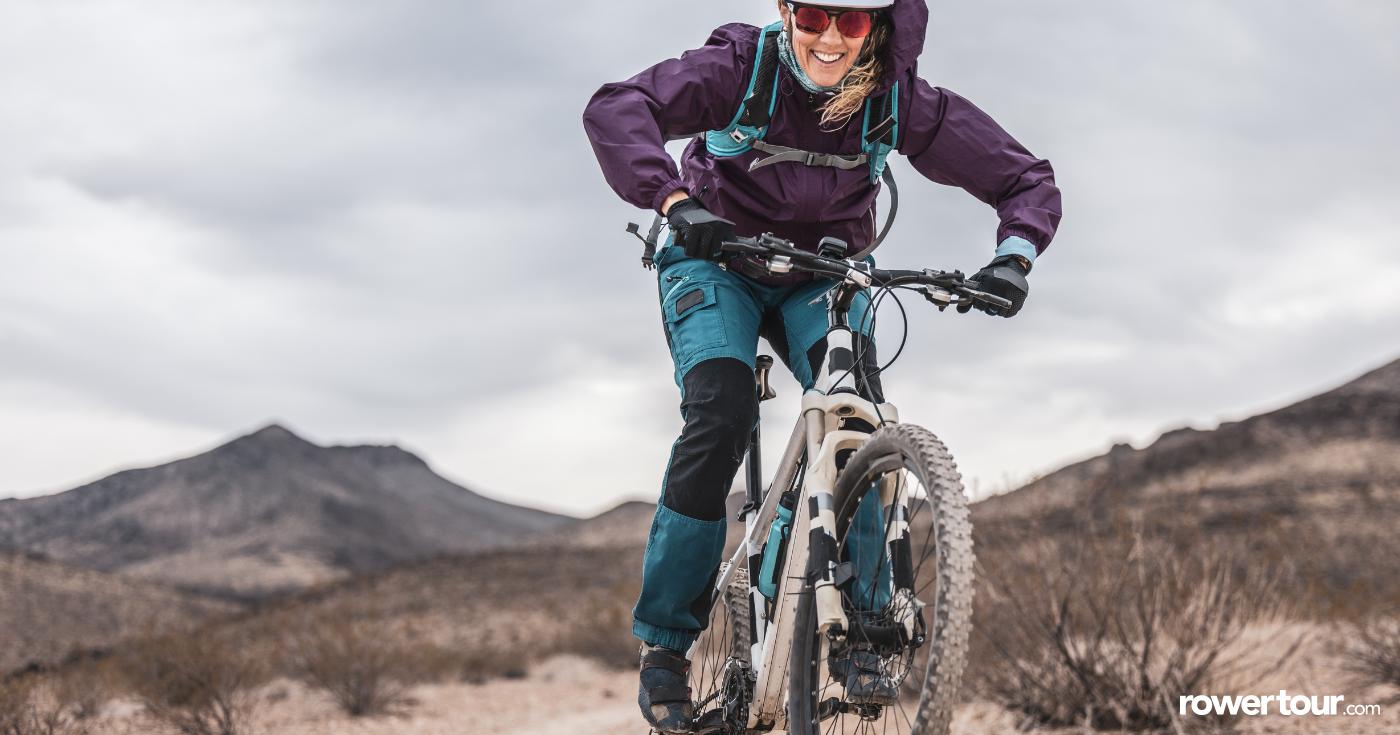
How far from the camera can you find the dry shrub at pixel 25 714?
24.3ft

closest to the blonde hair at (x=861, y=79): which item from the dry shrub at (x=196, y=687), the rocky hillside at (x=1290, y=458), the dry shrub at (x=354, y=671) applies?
the dry shrub at (x=196, y=687)

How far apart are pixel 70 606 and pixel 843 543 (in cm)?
2660

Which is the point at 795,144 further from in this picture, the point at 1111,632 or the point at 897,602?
the point at 1111,632

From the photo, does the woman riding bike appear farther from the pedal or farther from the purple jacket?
the pedal

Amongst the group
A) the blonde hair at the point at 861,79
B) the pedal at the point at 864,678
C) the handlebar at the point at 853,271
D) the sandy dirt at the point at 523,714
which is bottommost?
the sandy dirt at the point at 523,714

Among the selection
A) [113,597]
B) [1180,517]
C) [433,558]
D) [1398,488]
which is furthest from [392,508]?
[1180,517]

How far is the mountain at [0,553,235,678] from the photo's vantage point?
22.7 m

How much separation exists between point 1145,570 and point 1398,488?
29.7 meters

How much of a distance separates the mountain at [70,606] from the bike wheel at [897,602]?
19.7m

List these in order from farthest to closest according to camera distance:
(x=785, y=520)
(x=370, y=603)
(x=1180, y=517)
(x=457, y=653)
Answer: (x=370, y=603), (x=457, y=653), (x=1180, y=517), (x=785, y=520)

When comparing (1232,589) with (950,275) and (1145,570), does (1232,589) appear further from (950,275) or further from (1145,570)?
(950,275)

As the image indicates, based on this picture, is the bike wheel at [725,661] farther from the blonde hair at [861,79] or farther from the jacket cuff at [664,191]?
the blonde hair at [861,79]

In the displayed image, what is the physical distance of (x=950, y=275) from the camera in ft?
10.5

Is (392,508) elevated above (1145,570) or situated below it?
above
